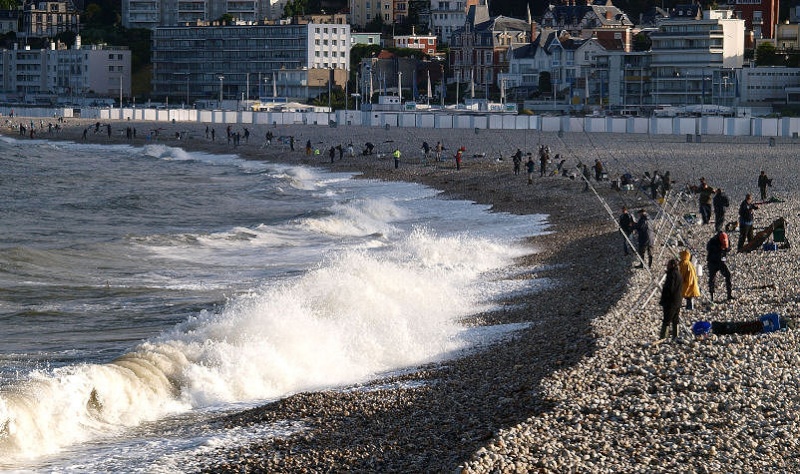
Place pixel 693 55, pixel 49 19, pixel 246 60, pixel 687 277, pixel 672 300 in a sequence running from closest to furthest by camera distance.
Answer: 1. pixel 672 300
2. pixel 687 277
3. pixel 693 55
4. pixel 246 60
5. pixel 49 19

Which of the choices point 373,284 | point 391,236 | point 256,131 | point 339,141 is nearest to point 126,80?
point 256,131

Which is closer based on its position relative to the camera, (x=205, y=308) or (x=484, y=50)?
(x=205, y=308)

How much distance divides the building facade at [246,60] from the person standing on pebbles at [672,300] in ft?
390

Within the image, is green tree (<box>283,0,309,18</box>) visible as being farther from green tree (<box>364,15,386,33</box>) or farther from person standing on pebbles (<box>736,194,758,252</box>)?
person standing on pebbles (<box>736,194,758,252</box>)

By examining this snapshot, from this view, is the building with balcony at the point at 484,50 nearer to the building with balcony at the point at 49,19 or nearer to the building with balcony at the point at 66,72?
the building with balcony at the point at 66,72

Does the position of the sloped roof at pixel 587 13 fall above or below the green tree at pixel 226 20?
below

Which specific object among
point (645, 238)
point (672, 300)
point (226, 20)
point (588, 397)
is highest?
point (226, 20)

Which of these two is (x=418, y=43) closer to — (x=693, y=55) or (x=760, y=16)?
(x=760, y=16)

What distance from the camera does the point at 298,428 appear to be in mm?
11375

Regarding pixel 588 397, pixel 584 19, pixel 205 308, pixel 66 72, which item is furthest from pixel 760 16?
pixel 588 397

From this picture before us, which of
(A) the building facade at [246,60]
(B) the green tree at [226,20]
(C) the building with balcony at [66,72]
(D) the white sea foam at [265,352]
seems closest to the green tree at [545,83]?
(A) the building facade at [246,60]

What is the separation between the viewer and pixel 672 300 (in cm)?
1306

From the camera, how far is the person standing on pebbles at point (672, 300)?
1305 cm

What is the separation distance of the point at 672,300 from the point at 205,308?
8.07 meters
